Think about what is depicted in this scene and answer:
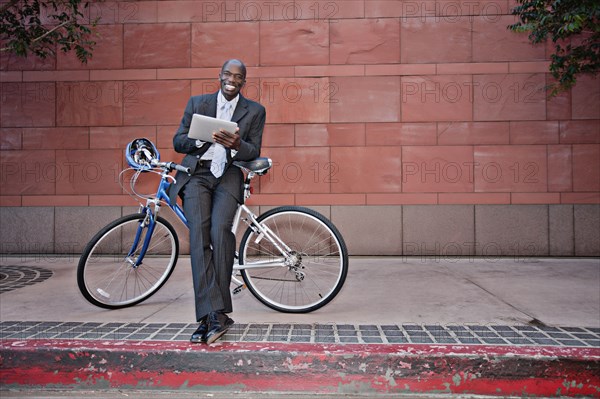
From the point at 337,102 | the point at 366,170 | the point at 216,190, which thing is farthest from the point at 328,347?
the point at 337,102

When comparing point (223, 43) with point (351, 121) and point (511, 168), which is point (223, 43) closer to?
point (351, 121)

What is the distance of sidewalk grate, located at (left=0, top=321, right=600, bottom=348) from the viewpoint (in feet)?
10.3

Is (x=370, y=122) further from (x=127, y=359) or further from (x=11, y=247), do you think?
(x=11, y=247)

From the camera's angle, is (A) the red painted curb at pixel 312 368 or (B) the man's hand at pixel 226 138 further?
(B) the man's hand at pixel 226 138

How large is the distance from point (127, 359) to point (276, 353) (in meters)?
0.98

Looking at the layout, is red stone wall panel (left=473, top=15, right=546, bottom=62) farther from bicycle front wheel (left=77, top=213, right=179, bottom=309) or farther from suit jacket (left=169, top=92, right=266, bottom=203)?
bicycle front wheel (left=77, top=213, right=179, bottom=309)

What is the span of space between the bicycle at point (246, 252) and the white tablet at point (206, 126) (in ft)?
1.42

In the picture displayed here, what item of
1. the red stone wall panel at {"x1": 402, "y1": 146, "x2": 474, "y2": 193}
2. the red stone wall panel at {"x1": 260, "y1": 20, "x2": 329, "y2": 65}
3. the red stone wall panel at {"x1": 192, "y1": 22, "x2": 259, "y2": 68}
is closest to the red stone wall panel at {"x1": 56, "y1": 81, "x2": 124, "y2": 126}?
the red stone wall panel at {"x1": 192, "y1": 22, "x2": 259, "y2": 68}

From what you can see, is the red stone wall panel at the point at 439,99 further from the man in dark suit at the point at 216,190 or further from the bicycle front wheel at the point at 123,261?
the bicycle front wheel at the point at 123,261

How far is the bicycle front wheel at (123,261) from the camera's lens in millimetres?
3793

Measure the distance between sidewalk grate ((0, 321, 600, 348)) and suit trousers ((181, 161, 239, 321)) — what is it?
0.31 meters

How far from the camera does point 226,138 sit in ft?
10.2

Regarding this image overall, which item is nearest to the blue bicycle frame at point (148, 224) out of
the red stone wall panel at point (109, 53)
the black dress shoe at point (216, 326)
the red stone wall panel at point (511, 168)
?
the black dress shoe at point (216, 326)

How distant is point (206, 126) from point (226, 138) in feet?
0.52
